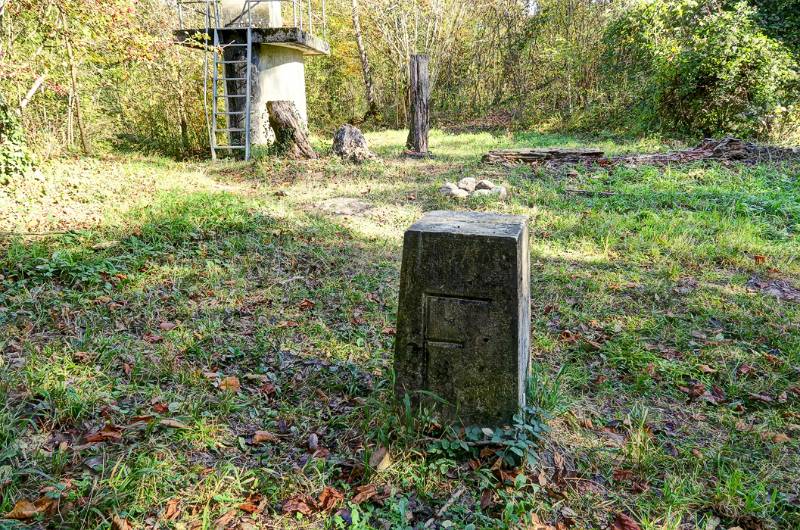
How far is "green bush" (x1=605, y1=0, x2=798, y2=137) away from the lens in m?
11.4

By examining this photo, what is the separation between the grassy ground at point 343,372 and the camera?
2.35 m

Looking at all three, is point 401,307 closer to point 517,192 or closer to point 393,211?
point 393,211

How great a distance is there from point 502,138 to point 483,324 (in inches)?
513

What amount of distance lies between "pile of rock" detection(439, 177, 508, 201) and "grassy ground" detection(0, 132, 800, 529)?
85cm

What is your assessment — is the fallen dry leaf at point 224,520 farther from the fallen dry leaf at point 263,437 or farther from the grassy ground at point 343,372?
the fallen dry leaf at point 263,437

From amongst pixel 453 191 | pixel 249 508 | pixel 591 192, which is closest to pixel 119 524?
pixel 249 508

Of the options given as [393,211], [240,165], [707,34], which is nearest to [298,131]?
[240,165]

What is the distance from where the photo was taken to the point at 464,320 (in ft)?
8.38

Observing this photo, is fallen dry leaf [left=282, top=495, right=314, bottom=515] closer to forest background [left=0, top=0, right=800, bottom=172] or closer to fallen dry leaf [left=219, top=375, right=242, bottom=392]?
fallen dry leaf [left=219, top=375, right=242, bottom=392]

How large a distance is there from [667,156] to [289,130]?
703cm

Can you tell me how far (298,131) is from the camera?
34.1ft

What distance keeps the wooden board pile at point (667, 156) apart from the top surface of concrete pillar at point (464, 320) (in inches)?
314

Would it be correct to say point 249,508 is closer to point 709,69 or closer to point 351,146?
point 351,146

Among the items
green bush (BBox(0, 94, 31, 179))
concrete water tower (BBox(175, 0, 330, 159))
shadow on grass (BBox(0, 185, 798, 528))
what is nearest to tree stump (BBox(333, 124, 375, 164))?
concrete water tower (BBox(175, 0, 330, 159))
